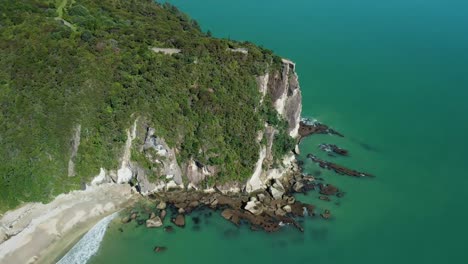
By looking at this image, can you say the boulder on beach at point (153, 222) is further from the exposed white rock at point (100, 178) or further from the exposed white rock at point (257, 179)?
the exposed white rock at point (257, 179)

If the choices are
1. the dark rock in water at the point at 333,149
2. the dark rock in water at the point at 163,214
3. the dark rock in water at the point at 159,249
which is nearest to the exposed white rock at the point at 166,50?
the dark rock in water at the point at 163,214

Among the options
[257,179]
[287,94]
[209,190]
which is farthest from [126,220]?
[287,94]

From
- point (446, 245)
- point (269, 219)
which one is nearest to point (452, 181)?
point (446, 245)

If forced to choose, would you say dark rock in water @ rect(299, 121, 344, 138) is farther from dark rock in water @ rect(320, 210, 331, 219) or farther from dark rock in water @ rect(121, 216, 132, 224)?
dark rock in water @ rect(121, 216, 132, 224)

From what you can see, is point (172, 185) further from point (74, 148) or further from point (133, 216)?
point (74, 148)

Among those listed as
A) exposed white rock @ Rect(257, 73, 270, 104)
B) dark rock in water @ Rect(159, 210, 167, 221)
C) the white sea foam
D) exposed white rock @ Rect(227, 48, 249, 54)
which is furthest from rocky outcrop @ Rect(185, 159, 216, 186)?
exposed white rock @ Rect(227, 48, 249, 54)

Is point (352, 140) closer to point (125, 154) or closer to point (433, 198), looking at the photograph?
point (433, 198)
